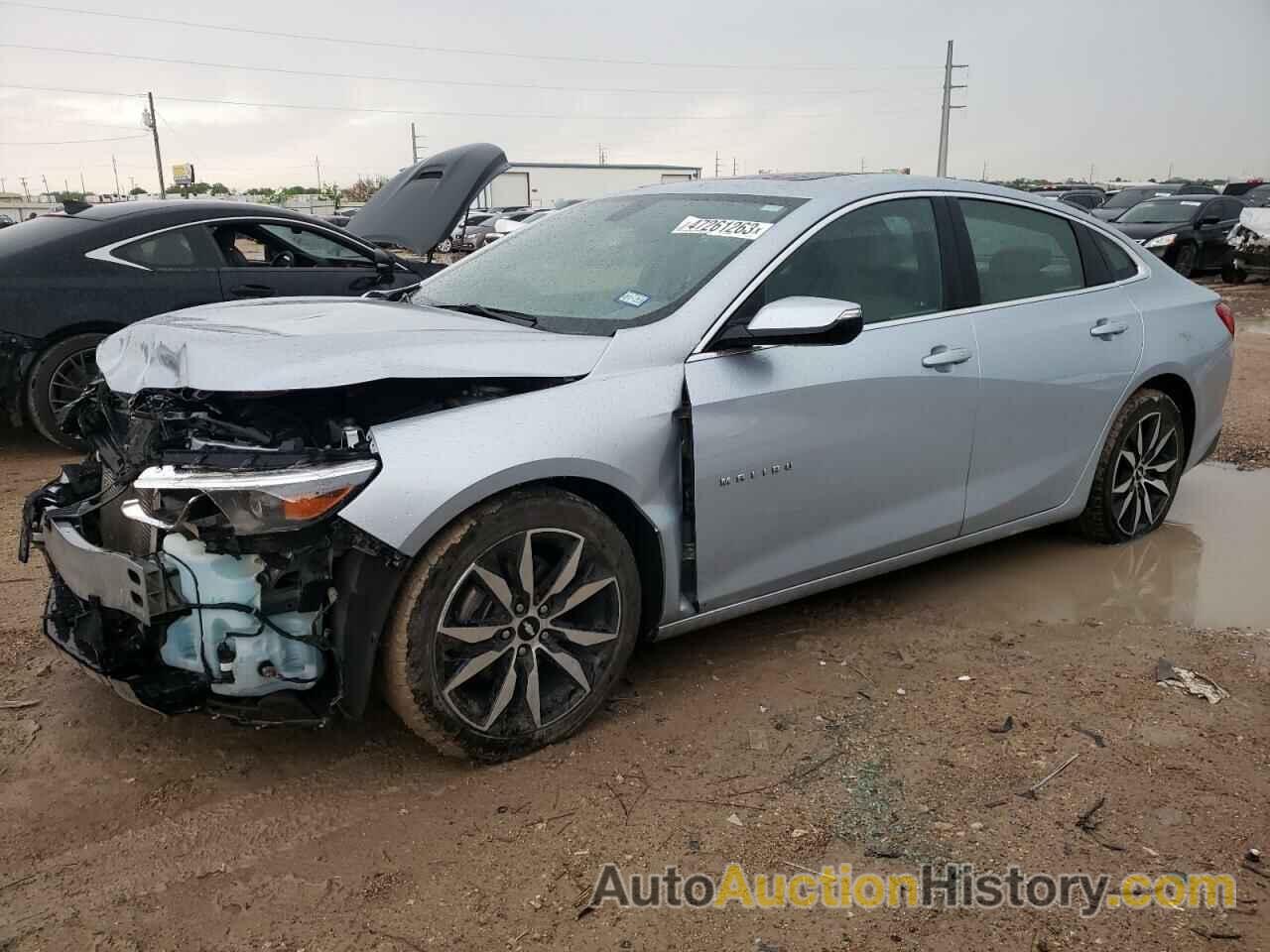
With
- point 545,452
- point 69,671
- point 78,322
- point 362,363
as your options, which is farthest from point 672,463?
point 78,322

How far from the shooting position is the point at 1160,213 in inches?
726

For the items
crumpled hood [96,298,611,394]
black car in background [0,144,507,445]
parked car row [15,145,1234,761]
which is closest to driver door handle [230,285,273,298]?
black car in background [0,144,507,445]

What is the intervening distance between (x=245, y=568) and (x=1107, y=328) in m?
3.49

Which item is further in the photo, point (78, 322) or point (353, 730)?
point (78, 322)

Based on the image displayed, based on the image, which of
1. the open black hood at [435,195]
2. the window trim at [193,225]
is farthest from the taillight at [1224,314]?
the window trim at [193,225]

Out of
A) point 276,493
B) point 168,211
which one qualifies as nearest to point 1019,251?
point 276,493

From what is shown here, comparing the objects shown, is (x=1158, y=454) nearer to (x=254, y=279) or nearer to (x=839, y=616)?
(x=839, y=616)

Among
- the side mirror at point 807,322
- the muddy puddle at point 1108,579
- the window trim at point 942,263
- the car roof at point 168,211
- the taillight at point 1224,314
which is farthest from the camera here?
the car roof at point 168,211

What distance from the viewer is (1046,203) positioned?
434cm

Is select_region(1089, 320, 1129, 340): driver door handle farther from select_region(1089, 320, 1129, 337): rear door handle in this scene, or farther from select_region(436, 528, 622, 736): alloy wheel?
select_region(436, 528, 622, 736): alloy wheel

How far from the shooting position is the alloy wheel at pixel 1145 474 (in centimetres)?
454

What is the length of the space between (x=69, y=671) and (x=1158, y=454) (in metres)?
4.57

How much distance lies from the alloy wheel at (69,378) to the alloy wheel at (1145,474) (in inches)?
223

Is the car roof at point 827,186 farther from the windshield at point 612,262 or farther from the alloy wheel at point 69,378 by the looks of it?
the alloy wheel at point 69,378
